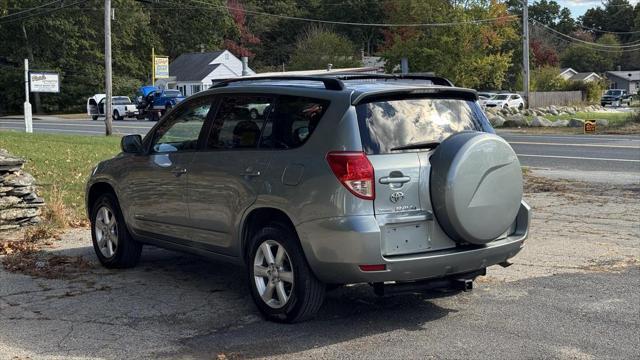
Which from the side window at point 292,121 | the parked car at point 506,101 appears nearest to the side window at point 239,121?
the side window at point 292,121

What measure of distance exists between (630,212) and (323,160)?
23.9 feet

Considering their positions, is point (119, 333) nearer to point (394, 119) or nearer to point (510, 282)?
point (394, 119)

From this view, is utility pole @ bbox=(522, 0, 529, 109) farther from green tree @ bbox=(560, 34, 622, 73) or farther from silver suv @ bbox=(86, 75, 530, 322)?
green tree @ bbox=(560, 34, 622, 73)

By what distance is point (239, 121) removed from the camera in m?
6.09

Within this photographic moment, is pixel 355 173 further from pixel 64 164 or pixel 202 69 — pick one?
pixel 202 69

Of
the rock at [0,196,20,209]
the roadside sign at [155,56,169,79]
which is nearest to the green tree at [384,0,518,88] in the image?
the roadside sign at [155,56,169,79]

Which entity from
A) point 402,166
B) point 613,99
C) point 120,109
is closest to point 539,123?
point 120,109

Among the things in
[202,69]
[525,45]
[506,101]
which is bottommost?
[506,101]

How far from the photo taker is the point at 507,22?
49.5m

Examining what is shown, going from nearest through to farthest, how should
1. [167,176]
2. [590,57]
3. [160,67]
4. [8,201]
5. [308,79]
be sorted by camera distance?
[308,79] → [167,176] → [8,201] → [160,67] → [590,57]

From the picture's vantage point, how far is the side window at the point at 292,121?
5422mm

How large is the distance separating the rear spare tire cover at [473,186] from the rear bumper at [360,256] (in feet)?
0.60

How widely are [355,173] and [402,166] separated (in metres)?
0.35

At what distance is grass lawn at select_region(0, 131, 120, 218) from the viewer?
11102 mm
